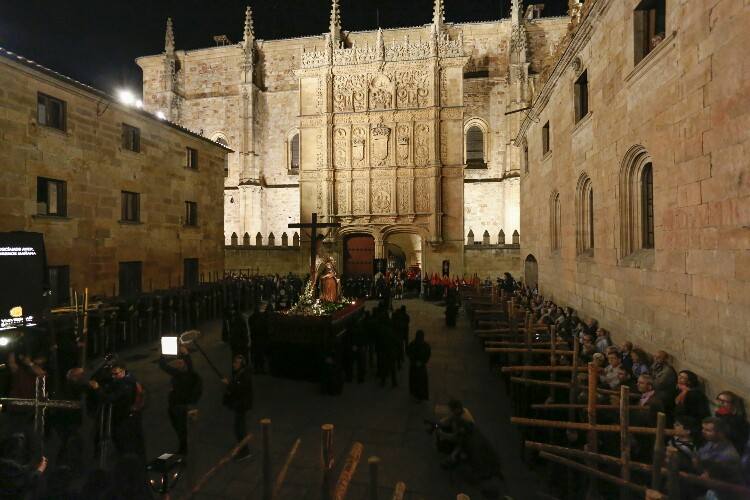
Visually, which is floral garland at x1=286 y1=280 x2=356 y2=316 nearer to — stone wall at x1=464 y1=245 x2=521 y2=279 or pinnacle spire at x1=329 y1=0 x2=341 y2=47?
stone wall at x1=464 y1=245 x2=521 y2=279

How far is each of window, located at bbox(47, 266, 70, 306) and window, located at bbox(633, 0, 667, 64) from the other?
16736 millimetres

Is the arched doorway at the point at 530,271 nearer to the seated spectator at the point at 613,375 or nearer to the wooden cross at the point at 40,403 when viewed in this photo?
the seated spectator at the point at 613,375

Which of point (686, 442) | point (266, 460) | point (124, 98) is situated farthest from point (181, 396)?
point (124, 98)

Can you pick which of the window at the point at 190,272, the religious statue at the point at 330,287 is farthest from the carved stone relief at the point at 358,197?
the religious statue at the point at 330,287

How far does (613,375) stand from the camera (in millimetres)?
6469

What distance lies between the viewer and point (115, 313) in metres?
11.3

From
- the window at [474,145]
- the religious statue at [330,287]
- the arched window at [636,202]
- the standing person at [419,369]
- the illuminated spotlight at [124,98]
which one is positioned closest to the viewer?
the standing person at [419,369]

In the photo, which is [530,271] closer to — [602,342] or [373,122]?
[602,342]

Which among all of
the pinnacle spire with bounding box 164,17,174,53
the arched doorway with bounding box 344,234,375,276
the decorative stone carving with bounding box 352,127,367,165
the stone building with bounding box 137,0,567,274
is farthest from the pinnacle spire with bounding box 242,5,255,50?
the arched doorway with bounding box 344,234,375,276

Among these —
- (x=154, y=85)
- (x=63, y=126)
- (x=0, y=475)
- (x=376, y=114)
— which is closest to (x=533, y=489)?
(x=0, y=475)

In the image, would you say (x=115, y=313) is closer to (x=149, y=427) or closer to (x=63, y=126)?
(x=149, y=427)

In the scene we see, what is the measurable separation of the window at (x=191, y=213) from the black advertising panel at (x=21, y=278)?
971 centimetres

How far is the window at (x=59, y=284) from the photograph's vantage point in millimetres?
12754

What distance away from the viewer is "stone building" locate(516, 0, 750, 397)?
18.5ft
